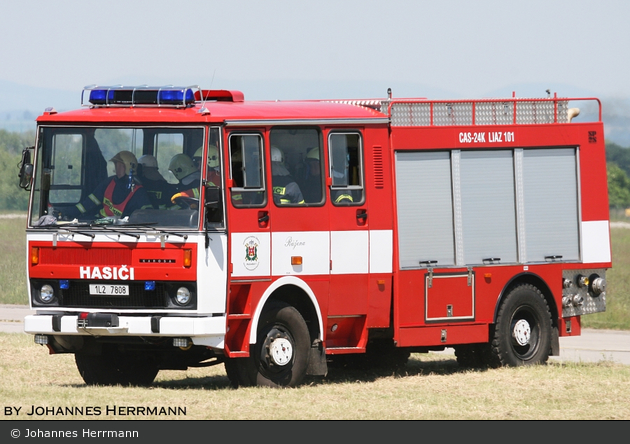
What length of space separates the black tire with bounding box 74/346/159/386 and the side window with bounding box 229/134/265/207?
7.38 feet

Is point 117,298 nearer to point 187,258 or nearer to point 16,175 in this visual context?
point 187,258

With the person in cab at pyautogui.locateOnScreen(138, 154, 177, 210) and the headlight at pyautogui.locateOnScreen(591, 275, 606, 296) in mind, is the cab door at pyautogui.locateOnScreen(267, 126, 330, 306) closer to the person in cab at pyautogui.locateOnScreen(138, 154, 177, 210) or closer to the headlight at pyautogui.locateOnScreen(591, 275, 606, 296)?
the person in cab at pyautogui.locateOnScreen(138, 154, 177, 210)

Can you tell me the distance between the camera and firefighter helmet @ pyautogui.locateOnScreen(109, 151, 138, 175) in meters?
13.1

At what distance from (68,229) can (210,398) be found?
2210 millimetres

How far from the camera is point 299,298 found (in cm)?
1409

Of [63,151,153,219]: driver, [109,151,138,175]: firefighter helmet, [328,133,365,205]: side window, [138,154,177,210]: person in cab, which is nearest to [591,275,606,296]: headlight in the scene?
[328,133,365,205]: side window

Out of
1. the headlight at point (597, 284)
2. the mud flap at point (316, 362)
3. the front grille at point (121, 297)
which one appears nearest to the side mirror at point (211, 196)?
the front grille at point (121, 297)

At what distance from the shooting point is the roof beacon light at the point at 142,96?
13266 mm

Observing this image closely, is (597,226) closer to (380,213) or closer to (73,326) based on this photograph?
(380,213)

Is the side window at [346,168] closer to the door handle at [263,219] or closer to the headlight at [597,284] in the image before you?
the door handle at [263,219]

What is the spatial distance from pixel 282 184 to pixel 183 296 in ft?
5.60

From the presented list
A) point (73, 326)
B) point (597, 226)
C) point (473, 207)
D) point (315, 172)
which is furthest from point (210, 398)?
point (597, 226)

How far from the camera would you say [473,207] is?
1565 cm

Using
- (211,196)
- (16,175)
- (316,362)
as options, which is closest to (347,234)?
(316,362)
